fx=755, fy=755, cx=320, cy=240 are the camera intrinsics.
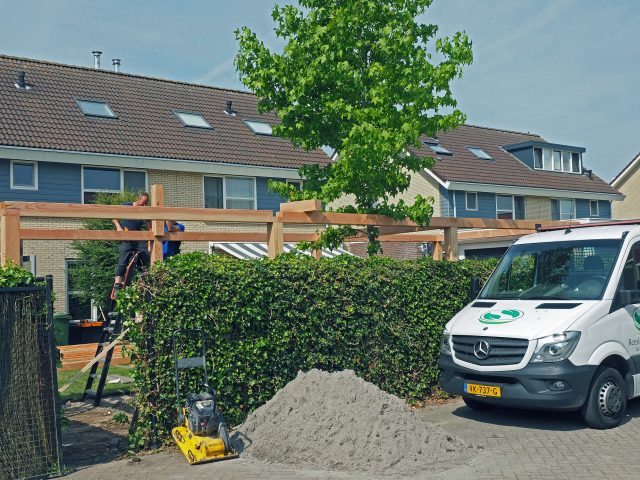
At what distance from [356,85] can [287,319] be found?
15.0 feet

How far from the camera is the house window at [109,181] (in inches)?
966

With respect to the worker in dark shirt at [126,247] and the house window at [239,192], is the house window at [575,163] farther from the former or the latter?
the worker in dark shirt at [126,247]

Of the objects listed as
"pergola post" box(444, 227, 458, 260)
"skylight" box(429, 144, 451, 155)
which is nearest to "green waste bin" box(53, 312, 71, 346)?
"pergola post" box(444, 227, 458, 260)

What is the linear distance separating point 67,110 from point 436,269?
1830 centimetres

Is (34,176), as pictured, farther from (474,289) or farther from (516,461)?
(516,461)

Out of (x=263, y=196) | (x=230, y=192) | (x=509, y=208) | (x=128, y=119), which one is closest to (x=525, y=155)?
(x=509, y=208)

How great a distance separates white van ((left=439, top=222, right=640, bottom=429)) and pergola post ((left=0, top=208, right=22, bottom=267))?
218 inches

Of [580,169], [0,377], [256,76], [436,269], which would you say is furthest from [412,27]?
[580,169]

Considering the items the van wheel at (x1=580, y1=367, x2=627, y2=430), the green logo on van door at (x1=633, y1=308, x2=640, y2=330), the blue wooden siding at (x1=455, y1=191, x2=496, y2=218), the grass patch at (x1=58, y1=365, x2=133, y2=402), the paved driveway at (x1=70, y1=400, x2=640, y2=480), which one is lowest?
the paved driveway at (x1=70, y1=400, x2=640, y2=480)

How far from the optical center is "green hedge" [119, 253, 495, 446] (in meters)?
8.69

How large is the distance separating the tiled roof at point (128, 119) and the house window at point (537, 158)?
1460 cm

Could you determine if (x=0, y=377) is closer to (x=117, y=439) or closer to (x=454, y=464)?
(x=117, y=439)

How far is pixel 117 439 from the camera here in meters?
9.37

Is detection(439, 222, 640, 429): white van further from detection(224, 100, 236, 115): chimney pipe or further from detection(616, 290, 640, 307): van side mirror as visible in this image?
detection(224, 100, 236, 115): chimney pipe
